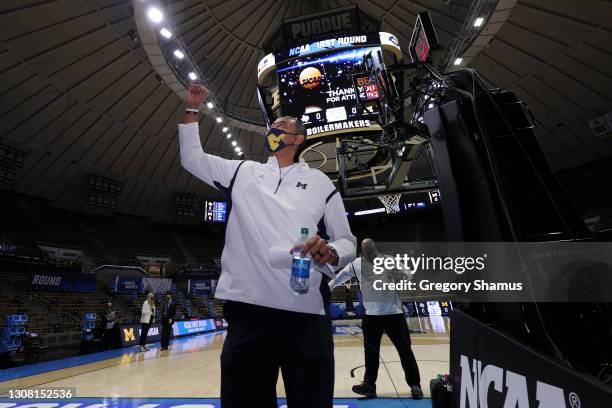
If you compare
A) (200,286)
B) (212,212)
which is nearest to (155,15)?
(212,212)

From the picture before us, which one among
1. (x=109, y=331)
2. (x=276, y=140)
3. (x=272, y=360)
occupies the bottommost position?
(x=109, y=331)

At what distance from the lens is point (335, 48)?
29.9ft

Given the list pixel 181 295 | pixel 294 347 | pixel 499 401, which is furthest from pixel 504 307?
pixel 181 295

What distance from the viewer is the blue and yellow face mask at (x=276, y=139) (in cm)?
206

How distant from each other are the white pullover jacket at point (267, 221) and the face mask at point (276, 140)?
8 centimetres

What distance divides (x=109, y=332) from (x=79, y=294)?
10.8 metres

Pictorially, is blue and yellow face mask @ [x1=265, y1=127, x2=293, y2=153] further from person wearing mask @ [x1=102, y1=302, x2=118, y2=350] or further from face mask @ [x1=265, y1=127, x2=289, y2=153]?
person wearing mask @ [x1=102, y1=302, x2=118, y2=350]

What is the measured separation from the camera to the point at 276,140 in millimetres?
2076

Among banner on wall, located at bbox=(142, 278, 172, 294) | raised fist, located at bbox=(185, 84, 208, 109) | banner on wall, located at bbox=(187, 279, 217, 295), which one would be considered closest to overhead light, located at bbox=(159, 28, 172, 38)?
raised fist, located at bbox=(185, 84, 208, 109)

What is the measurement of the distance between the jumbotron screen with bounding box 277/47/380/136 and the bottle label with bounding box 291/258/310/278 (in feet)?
23.2

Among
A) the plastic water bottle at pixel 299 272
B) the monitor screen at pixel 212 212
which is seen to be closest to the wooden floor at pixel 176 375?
the plastic water bottle at pixel 299 272

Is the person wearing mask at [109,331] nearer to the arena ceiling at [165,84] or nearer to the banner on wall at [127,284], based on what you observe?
the arena ceiling at [165,84]

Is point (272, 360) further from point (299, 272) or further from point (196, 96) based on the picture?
point (196, 96)

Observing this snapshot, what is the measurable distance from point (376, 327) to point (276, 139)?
3579mm
